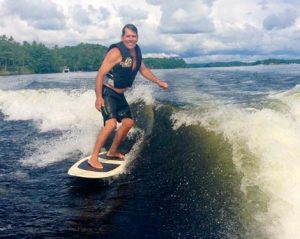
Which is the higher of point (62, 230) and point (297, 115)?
point (297, 115)

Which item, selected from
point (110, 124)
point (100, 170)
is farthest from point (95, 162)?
point (110, 124)

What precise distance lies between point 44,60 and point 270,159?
446 feet

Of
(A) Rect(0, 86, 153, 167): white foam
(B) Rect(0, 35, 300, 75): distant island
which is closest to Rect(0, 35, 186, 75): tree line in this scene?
(B) Rect(0, 35, 300, 75): distant island

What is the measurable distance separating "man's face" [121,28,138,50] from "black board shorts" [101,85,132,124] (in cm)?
102

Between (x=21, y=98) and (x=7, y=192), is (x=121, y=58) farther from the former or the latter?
(x=21, y=98)

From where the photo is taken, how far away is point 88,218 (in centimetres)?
543

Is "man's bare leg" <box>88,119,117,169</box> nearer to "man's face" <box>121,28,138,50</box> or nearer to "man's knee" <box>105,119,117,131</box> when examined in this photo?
"man's knee" <box>105,119,117,131</box>

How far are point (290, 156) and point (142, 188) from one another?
8.51 ft

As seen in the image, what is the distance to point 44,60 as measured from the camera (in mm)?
134500

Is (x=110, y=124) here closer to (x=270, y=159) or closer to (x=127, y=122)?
(x=127, y=122)

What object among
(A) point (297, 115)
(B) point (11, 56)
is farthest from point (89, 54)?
(A) point (297, 115)

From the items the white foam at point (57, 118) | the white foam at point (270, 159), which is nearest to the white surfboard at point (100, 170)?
the white foam at point (57, 118)

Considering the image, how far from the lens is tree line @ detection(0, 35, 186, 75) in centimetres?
12888

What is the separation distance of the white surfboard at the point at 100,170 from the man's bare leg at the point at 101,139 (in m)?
0.11
